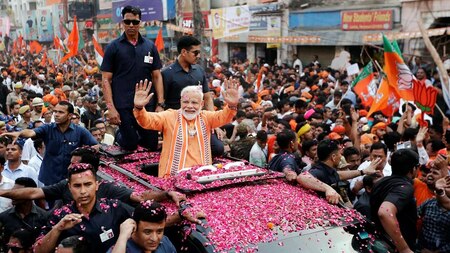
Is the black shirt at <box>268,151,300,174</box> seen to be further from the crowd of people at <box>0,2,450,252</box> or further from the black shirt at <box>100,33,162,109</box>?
the black shirt at <box>100,33,162,109</box>

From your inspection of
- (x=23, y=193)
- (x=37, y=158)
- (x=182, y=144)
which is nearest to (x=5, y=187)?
(x=23, y=193)

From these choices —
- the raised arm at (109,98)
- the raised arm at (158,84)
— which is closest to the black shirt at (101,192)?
the raised arm at (109,98)

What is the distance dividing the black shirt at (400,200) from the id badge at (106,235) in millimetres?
2282

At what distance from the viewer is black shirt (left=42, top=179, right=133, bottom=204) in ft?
15.7

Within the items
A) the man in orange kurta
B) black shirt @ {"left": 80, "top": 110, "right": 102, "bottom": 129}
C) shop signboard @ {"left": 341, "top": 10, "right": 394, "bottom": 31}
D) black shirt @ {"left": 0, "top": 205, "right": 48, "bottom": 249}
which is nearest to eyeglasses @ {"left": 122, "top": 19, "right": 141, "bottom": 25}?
the man in orange kurta

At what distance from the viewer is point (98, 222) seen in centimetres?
425

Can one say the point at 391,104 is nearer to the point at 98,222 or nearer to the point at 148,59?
the point at 148,59

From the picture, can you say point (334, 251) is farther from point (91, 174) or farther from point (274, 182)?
point (91, 174)

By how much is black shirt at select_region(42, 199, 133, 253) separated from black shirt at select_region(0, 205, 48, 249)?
1068 mm

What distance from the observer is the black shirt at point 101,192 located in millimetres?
4773

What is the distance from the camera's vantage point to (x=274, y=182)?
5.12 meters

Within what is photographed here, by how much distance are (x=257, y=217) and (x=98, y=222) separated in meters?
1.21

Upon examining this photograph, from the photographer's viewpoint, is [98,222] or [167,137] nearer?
[98,222]

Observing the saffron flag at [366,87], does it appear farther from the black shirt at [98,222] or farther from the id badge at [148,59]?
the black shirt at [98,222]
